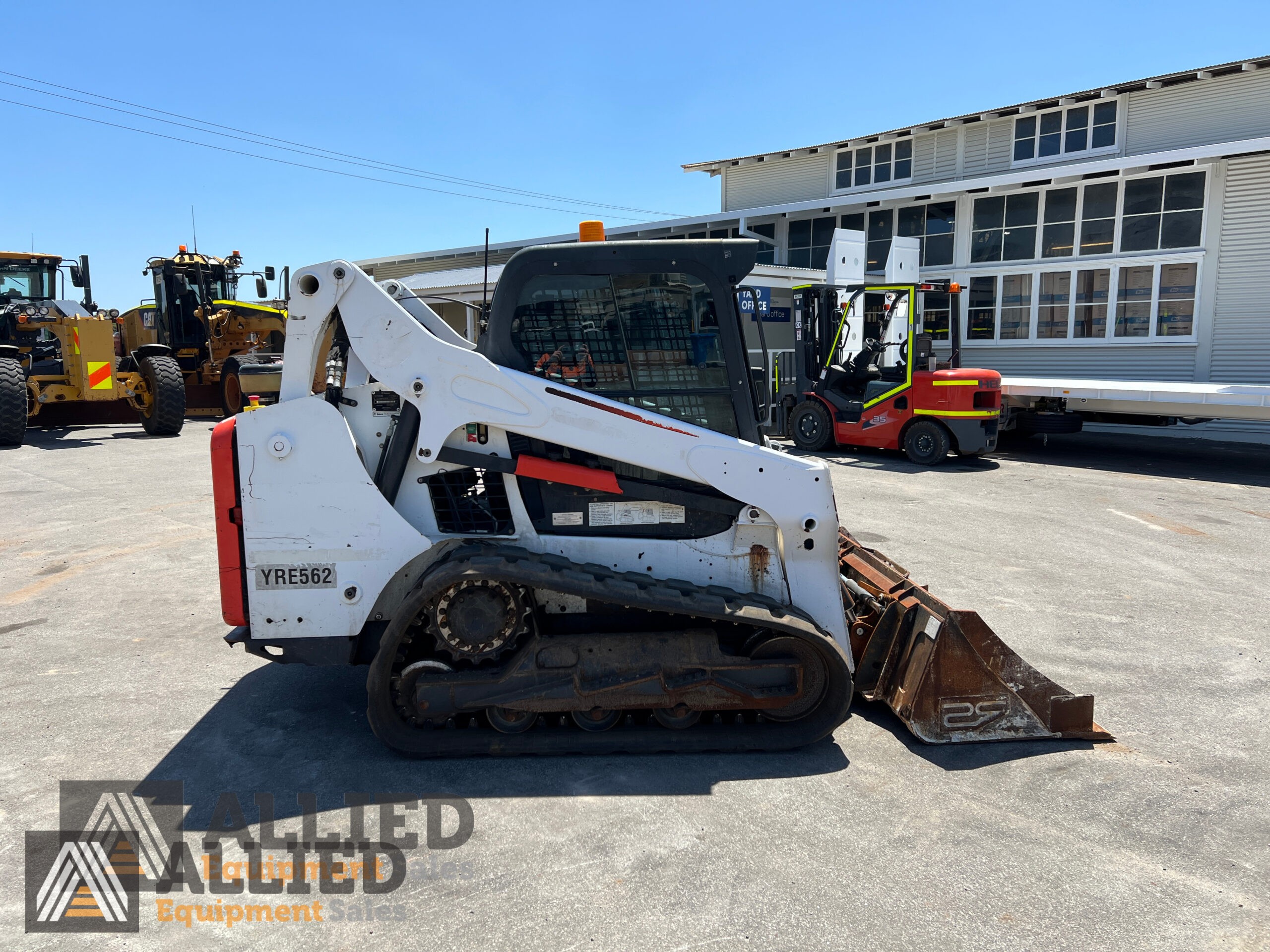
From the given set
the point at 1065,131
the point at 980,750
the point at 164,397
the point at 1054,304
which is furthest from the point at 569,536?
the point at 1065,131

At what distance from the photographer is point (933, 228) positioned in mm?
20484

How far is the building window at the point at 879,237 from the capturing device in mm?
21141

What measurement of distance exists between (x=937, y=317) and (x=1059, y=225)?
10.4ft

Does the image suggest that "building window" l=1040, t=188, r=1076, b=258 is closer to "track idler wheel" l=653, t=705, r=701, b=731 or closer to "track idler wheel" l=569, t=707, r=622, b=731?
"track idler wheel" l=653, t=705, r=701, b=731

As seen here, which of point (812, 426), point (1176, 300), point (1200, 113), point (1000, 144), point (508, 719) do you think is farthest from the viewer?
point (1000, 144)

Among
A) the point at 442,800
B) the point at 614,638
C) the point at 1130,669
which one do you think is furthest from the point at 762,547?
the point at 1130,669

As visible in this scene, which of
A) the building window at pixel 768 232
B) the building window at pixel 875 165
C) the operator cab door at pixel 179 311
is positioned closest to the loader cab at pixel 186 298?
the operator cab door at pixel 179 311

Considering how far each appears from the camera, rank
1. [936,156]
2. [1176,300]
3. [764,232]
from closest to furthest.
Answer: [1176,300] < [936,156] < [764,232]

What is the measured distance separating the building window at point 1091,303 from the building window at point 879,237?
4.56 m

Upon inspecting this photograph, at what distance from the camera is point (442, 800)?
11.6ft

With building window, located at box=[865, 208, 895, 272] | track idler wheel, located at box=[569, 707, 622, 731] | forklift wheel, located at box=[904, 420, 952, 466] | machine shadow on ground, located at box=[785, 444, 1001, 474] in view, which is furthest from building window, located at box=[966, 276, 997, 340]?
track idler wheel, located at box=[569, 707, 622, 731]

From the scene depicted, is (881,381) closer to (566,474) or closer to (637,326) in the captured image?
(637,326)

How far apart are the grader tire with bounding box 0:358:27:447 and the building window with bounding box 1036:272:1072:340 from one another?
65.4ft

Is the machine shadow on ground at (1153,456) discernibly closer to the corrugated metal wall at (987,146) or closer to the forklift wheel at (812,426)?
the forklift wheel at (812,426)
